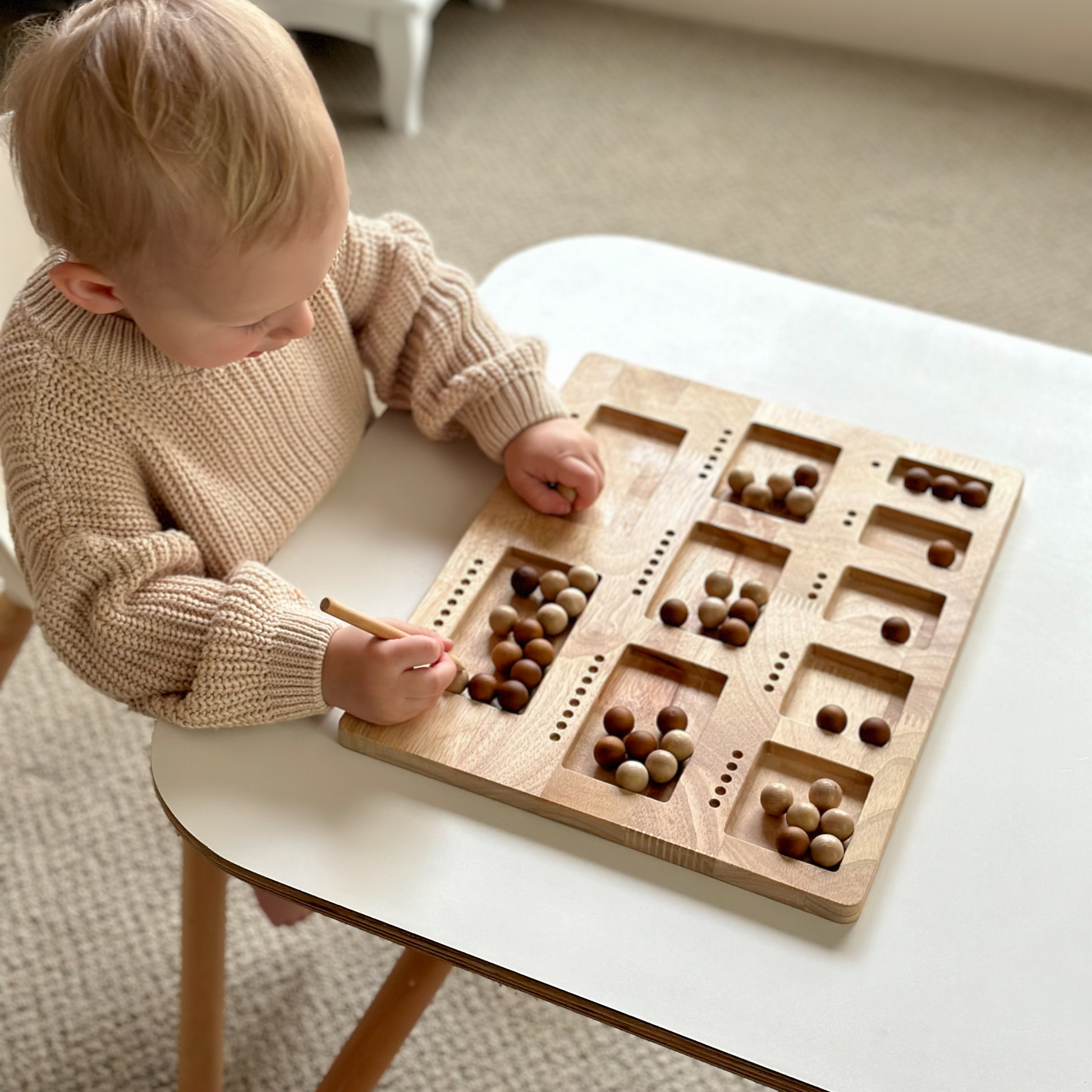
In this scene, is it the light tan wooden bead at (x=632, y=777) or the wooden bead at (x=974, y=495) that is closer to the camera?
the light tan wooden bead at (x=632, y=777)

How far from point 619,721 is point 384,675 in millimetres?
131

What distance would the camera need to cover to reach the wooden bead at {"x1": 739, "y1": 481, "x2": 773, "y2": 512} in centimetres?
83

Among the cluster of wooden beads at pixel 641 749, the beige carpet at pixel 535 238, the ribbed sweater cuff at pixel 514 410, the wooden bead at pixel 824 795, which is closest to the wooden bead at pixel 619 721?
the cluster of wooden beads at pixel 641 749

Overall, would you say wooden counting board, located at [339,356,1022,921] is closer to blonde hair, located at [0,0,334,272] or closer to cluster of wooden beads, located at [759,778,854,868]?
cluster of wooden beads, located at [759,778,854,868]

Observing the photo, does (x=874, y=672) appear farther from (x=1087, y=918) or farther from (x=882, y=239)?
(x=882, y=239)

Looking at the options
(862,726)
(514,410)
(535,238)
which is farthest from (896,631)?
(535,238)

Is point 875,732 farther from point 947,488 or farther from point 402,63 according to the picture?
point 402,63

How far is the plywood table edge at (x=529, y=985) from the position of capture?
1.96 feet

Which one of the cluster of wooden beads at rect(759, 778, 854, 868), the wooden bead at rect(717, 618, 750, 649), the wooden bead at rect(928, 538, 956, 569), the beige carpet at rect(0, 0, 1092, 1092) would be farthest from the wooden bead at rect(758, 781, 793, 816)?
the beige carpet at rect(0, 0, 1092, 1092)

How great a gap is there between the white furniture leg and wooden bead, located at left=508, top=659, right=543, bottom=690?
4.89ft

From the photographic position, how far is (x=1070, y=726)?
73 cm

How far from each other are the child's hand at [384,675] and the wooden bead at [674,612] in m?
0.13

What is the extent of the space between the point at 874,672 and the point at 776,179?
1464 mm

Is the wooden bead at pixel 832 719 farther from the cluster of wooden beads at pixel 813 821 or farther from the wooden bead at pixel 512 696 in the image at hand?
the wooden bead at pixel 512 696
